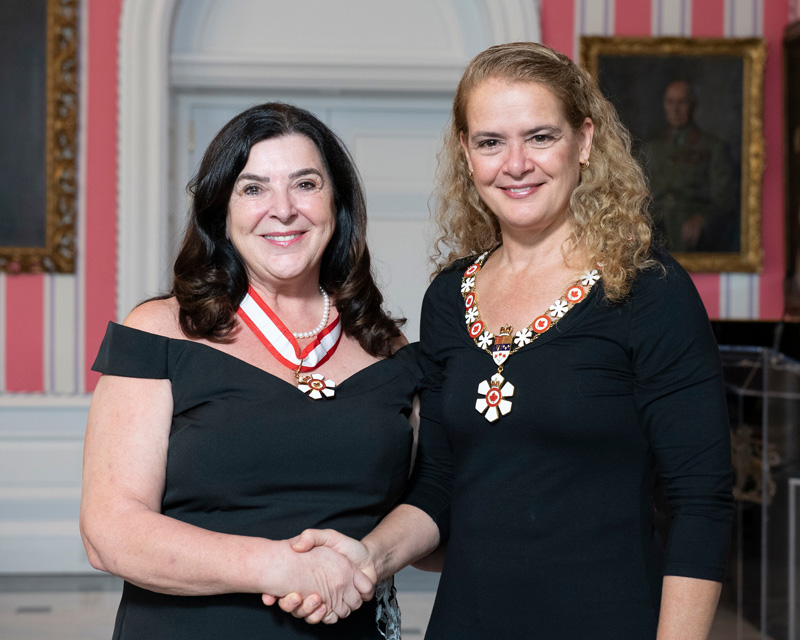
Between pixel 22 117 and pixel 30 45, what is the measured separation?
385 millimetres

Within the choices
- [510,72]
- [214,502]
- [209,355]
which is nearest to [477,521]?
[214,502]

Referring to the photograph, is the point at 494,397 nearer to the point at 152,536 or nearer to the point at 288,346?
the point at 288,346

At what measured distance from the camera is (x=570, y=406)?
1613mm

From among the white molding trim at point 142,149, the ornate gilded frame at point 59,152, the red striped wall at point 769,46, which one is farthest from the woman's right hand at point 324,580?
the red striped wall at point 769,46

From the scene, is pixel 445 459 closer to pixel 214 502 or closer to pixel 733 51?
pixel 214 502

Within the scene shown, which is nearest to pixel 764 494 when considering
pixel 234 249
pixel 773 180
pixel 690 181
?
pixel 690 181

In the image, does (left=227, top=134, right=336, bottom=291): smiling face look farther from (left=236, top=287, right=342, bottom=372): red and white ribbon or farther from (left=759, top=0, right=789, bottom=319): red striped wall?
(left=759, top=0, right=789, bottom=319): red striped wall

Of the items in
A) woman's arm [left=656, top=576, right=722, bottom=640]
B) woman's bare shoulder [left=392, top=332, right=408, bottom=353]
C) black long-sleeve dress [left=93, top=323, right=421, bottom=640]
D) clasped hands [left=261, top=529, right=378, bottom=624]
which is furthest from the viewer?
woman's bare shoulder [left=392, top=332, right=408, bottom=353]

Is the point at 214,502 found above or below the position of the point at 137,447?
below

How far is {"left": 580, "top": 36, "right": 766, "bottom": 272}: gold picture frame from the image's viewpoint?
16.5 ft

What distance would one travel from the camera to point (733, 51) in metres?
5.04

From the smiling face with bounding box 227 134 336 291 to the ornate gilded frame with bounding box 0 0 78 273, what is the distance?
325cm

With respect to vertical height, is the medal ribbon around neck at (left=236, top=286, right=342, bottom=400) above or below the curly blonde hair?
below

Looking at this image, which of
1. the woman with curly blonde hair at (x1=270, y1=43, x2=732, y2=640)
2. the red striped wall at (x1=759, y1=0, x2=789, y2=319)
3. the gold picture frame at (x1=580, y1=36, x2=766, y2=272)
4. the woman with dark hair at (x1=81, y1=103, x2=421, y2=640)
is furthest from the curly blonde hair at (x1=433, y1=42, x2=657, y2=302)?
the red striped wall at (x1=759, y1=0, x2=789, y2=319)
